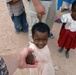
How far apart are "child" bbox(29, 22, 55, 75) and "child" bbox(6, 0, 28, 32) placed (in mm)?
828

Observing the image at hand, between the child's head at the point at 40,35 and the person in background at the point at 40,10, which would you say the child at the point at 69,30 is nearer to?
the person in background at the point at 40,10

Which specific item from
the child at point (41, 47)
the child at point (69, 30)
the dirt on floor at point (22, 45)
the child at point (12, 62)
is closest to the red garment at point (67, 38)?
the child at point (69, 30)

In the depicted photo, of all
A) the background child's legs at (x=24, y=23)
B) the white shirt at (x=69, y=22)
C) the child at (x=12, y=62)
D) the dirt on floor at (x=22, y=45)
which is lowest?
the dirt on floor at (x=22, y=45)

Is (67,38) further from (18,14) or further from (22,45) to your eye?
(18,14)

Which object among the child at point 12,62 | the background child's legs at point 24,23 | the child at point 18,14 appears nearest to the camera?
the child at point 12,62

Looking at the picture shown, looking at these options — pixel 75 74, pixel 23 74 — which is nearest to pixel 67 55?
pixel 75 74

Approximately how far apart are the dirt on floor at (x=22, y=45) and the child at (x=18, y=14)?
4.6 inches

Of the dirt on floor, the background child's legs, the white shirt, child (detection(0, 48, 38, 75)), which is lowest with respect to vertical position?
the dirt on floor

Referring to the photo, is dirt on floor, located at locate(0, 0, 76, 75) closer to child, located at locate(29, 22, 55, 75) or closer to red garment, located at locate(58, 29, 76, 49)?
red garment, located at locate(58, 29, 76, 49)

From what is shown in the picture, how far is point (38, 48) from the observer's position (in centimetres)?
194

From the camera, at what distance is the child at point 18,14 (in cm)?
264

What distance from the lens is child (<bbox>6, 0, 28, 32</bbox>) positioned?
264cm

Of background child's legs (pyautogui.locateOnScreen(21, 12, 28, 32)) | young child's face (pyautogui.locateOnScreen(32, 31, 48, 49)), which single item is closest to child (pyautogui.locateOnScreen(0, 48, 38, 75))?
young child's face (pyautogui.locateOnScreen(32, 31, 48, 49))

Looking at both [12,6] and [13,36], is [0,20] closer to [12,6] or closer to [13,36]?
[13,36]
